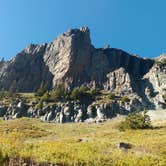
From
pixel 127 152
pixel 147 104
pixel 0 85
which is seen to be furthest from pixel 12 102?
pixel 127 152

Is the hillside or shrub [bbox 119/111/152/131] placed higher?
the hillside

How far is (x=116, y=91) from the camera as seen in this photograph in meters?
174

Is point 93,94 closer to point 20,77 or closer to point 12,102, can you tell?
point 12,102

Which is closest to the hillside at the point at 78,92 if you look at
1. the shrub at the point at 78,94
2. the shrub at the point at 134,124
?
the shrub at the point at 78,94

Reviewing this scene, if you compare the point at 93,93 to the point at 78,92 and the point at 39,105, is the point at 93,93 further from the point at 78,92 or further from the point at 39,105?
the point at 39,105

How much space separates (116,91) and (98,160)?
144 meters

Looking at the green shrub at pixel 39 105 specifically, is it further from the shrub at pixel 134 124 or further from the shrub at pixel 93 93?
the shrub at pixel 134 124

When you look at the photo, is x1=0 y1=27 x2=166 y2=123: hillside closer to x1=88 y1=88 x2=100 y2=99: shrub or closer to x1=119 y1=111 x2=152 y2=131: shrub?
x1=88 y1=88 x2=100 y2=99: shrub

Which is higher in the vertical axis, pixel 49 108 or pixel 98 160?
pixel 49 108

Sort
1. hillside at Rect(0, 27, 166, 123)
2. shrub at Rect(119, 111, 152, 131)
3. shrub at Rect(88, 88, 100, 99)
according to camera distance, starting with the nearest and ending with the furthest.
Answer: shrub at Rect(119, 111, 152, 131) < hillside at Rect(0, 27, 166, 123) < shrub at Rect(88, 88, 100, 99)

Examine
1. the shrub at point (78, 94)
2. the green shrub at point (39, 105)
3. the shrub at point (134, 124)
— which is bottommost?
the shrub at point (134, 124)

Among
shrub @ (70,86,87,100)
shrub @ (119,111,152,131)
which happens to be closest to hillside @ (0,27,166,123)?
shrub @ (70,86,87,100)

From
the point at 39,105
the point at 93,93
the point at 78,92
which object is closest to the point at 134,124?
the point at 39,105

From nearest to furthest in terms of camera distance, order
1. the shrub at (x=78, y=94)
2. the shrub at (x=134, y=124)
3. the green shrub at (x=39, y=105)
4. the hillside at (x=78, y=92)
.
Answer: the shrub at (x=134, y=124) → the hillside at (x=78, y=92) → the green shrub at (x=39, y=105) → the shrub at (x=78, y=94)
